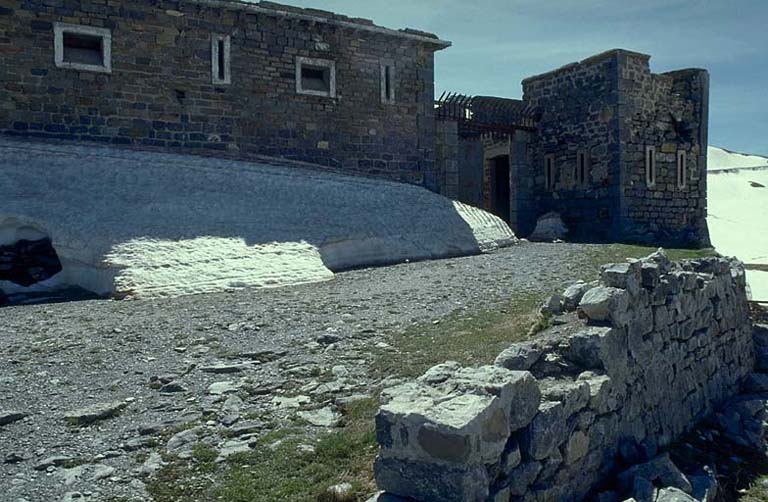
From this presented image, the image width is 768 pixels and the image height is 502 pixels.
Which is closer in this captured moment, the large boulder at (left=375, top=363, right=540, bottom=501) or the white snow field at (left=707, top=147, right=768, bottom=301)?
the large boulder at (left=375, top=363, right=540, bottom=501)

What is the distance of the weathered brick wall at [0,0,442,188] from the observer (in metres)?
13.3

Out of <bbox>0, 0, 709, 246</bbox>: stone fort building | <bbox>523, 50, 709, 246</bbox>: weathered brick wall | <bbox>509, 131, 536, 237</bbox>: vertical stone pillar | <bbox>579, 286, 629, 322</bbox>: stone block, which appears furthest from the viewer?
<bbox>509, 131, 536, 237</bbox>: vertical stone pillar

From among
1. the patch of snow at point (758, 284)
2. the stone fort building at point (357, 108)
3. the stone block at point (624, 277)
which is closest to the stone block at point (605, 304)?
the stone block at point (624, 277)

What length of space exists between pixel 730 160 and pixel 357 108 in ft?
129

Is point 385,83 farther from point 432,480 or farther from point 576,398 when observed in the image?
point 432,480

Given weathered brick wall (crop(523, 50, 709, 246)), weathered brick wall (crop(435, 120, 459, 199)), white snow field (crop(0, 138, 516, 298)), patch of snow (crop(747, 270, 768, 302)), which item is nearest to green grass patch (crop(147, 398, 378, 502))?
white snow field (crop(0, 138, 516, 298))

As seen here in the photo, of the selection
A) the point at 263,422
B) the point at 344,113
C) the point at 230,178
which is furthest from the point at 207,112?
the point at 263,422

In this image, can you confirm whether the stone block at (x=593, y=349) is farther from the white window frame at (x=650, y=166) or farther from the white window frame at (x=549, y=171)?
the white window frame at (x=549, y=171)

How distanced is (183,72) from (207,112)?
3.25 feet

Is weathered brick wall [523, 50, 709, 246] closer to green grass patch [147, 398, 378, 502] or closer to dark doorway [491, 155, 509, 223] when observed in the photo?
dark doorway [491, 155, 509, 223]

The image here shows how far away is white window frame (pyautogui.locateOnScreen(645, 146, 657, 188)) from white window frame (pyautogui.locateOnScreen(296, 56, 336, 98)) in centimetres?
959

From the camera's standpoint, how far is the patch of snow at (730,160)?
4449 cm

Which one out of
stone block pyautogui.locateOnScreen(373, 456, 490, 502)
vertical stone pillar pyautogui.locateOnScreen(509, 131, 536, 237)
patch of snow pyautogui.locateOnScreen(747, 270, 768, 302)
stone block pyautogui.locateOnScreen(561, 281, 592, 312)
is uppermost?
vertical stone pillar pyautogui.locateOnScreen(509, 131, 536, 237)

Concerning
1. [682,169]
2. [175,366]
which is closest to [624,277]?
[175,366]
